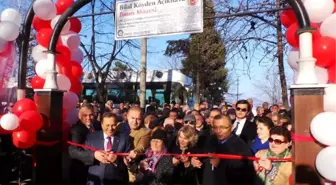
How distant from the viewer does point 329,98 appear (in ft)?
11.8

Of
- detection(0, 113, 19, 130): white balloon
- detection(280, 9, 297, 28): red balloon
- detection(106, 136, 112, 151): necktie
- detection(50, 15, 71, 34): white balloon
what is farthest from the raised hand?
detection(280, 9, 297, 28): red balloon

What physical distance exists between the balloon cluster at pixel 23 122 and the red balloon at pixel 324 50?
10.9 feet

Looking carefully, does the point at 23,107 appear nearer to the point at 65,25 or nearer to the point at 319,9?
the point at 65,25

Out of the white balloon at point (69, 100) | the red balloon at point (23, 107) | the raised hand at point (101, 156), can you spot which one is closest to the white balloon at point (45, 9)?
the white balloon at point (69, 100)

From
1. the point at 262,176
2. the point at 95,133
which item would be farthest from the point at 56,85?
the point at 262,176

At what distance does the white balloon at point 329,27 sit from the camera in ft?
12.3

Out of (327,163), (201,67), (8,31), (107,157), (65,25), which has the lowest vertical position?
(107,157)

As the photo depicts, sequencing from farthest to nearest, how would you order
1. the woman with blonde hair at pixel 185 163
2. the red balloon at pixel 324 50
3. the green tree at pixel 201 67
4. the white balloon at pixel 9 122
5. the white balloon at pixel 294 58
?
the green tree at pixel 201 67 < the woman with blonde hair at pixel 185 163 < the white balloon at pixel 9 122 < the white balloon at pixel 294 58 < the red balloon at pixel 324 50

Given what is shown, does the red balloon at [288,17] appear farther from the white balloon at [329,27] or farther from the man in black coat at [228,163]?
the man in black coat at [228,163]

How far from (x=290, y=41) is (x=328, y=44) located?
0.49m

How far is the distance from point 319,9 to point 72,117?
142 inches

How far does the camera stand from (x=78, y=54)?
6.00 metres

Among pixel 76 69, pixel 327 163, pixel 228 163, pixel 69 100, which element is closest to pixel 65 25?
pixel 76 69

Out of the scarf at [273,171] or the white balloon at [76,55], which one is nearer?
the scarf at [273,171]
